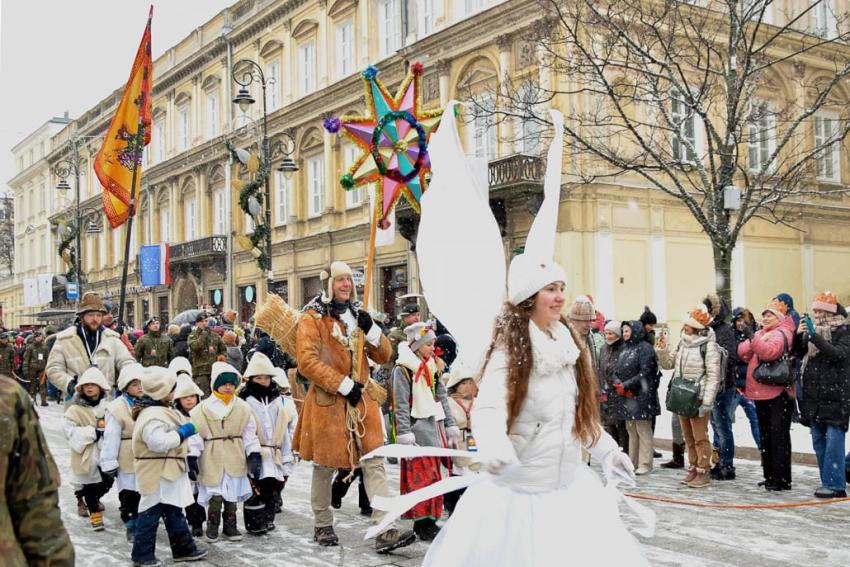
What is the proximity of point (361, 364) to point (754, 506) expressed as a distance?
3.59 m

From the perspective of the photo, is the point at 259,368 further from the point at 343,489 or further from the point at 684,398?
the point at 684,398

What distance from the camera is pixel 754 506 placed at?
7.73m

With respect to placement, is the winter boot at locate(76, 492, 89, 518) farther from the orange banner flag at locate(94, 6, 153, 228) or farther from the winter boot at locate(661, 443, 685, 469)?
the winter boot at locate(661, 443, 685, 469)

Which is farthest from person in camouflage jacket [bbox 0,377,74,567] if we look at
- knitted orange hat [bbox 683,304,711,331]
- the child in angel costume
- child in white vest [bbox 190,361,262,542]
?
knitted orange hat [bbox 683,304,711,331]

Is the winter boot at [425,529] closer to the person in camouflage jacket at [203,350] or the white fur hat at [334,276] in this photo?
the white fur hat at [334,276]

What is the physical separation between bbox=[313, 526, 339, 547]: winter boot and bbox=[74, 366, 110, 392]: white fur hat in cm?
227

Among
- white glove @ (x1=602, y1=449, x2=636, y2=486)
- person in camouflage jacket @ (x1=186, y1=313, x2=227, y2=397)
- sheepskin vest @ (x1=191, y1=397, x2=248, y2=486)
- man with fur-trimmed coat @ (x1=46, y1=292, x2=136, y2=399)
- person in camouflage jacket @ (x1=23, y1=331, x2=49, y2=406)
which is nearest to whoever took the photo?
white glove @ (x1=602, y1=449, x2=636, y2=486)

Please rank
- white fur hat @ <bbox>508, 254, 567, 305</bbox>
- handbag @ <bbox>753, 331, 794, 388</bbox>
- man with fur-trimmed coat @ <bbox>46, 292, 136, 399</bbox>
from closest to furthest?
white fur hat @ <bbox>508, 254, 567, 305</bbox> → man with fur-trimmed coat @ <bbox>46, 292, 136, 399</bbox> → handbag @ <bbox>753, 331, 794, 388</bbox>

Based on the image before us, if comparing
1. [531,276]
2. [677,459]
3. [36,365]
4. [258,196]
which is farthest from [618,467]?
[36,365]

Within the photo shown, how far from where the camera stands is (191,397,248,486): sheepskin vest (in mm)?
6879

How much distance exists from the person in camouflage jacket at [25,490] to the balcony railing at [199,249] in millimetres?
36454

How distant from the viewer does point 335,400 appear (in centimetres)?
663

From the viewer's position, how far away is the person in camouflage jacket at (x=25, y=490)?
7.50 ft

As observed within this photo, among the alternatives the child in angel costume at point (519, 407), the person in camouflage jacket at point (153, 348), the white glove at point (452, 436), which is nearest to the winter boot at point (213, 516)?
the white glove at point (452, 436)
